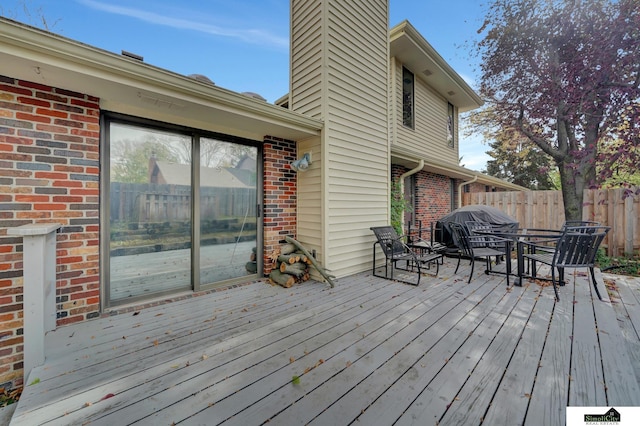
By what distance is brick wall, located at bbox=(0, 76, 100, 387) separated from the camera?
7.16 feet

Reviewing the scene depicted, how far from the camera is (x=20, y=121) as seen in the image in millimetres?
2268

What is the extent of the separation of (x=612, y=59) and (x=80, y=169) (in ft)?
27.9

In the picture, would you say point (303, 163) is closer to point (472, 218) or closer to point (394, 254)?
point (394, 254)

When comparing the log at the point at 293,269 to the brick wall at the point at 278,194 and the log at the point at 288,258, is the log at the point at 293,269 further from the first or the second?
the brick wall at the point at 278,194

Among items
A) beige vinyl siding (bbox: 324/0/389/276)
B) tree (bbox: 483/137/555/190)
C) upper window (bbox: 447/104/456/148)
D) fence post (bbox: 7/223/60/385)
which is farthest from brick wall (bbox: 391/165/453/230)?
tree (bbox: 483/137/555/190)

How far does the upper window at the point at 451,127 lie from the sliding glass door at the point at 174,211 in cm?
735

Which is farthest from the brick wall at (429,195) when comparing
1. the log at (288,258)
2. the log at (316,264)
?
the log at (288,258)

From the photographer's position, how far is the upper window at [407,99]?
6793 millimetres

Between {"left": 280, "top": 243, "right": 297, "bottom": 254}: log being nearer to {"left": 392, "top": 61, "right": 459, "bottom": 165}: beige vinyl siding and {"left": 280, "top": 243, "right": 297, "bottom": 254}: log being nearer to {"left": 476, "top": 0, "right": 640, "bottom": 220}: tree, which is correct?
{"left": 392, "top": 61, "right": 459, "bottom": 165}: beige vinyl siding

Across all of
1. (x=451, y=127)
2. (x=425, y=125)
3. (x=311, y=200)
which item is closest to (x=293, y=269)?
(x=311, y=200)

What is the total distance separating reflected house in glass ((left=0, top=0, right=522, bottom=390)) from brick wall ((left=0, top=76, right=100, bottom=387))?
10mm

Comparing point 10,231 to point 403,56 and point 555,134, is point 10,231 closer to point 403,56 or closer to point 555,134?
point 403,56

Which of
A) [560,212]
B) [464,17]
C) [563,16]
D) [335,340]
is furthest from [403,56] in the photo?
[335,340]

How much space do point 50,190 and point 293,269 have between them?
275cm
